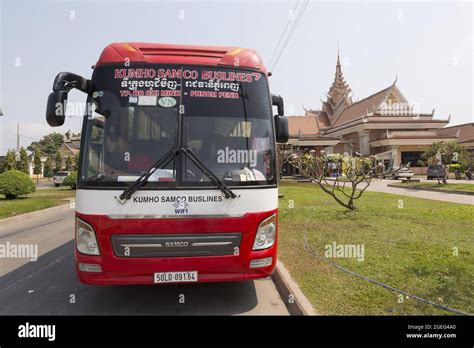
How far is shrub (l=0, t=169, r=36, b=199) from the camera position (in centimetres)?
1557

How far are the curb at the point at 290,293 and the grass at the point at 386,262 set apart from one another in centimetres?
10

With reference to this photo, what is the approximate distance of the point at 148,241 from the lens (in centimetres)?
336

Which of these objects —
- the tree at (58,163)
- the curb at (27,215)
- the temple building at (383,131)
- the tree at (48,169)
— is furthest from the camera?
the tree at (48,169)

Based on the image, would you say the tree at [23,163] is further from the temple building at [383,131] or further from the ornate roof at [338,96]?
the ornate roof at [338,96]

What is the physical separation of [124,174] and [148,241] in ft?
2.59

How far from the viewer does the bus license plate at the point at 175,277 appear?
3385 mm

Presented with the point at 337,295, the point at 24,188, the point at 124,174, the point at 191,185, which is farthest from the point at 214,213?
the point at 24,188

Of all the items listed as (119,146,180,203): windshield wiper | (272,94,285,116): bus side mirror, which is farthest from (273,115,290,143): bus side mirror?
(119,146,180,203): windshield wiper

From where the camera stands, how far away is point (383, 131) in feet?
141

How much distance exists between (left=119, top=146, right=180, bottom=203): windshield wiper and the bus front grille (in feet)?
1.49

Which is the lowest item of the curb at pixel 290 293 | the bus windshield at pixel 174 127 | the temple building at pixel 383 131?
the curb at pixel 290 293

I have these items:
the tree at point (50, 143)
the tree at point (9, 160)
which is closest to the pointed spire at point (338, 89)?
the tree at point (9, 160)

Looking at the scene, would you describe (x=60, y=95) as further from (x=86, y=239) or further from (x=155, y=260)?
(x=155, y=260)
